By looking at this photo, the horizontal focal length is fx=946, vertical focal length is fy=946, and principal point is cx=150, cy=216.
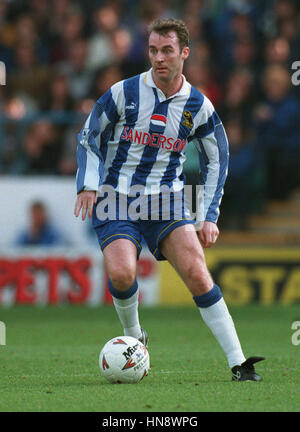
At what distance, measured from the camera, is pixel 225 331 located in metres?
6.23

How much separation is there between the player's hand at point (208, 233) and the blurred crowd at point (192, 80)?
234 inches

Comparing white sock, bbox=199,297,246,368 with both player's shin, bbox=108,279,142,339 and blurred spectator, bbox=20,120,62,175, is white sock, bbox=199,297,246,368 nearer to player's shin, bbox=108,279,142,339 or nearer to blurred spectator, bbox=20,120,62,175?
player's shin, bbox=108,279,142,339

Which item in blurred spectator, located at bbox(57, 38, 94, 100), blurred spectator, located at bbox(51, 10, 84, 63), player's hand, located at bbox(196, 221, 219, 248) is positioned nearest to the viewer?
player's hand, located at bbox(196, 221, 219, 248)

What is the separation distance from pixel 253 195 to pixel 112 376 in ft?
27.1

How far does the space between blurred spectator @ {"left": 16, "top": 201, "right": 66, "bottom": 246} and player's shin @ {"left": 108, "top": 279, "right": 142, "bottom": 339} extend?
703 centimetres

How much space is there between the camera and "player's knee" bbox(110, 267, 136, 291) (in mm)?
6363

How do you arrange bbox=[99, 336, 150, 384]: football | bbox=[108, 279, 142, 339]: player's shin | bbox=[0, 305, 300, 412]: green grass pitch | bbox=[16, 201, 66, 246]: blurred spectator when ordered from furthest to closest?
bbox=[16, 201, 66, 246]: blurred spectator < bbox=[108, 279, 142, 339]: player's shin < bbox=[99, 336, 150, 384]: football < bbox=[0, 305, 300, 412]: green grass pitch

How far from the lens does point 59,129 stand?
551 inches

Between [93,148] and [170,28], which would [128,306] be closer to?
[93,148]

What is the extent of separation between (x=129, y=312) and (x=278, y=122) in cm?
721

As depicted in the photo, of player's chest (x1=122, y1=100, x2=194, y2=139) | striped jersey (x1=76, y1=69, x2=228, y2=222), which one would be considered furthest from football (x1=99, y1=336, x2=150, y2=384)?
player's chest (x1=122, y1=100, x2=194, y2=139)

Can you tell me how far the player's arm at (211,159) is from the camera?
666 cm

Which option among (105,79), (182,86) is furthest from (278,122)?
(182,86)

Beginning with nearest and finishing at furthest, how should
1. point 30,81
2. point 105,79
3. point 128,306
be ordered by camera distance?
1. point 128,306
2. point 105,79
3. point 30,81
